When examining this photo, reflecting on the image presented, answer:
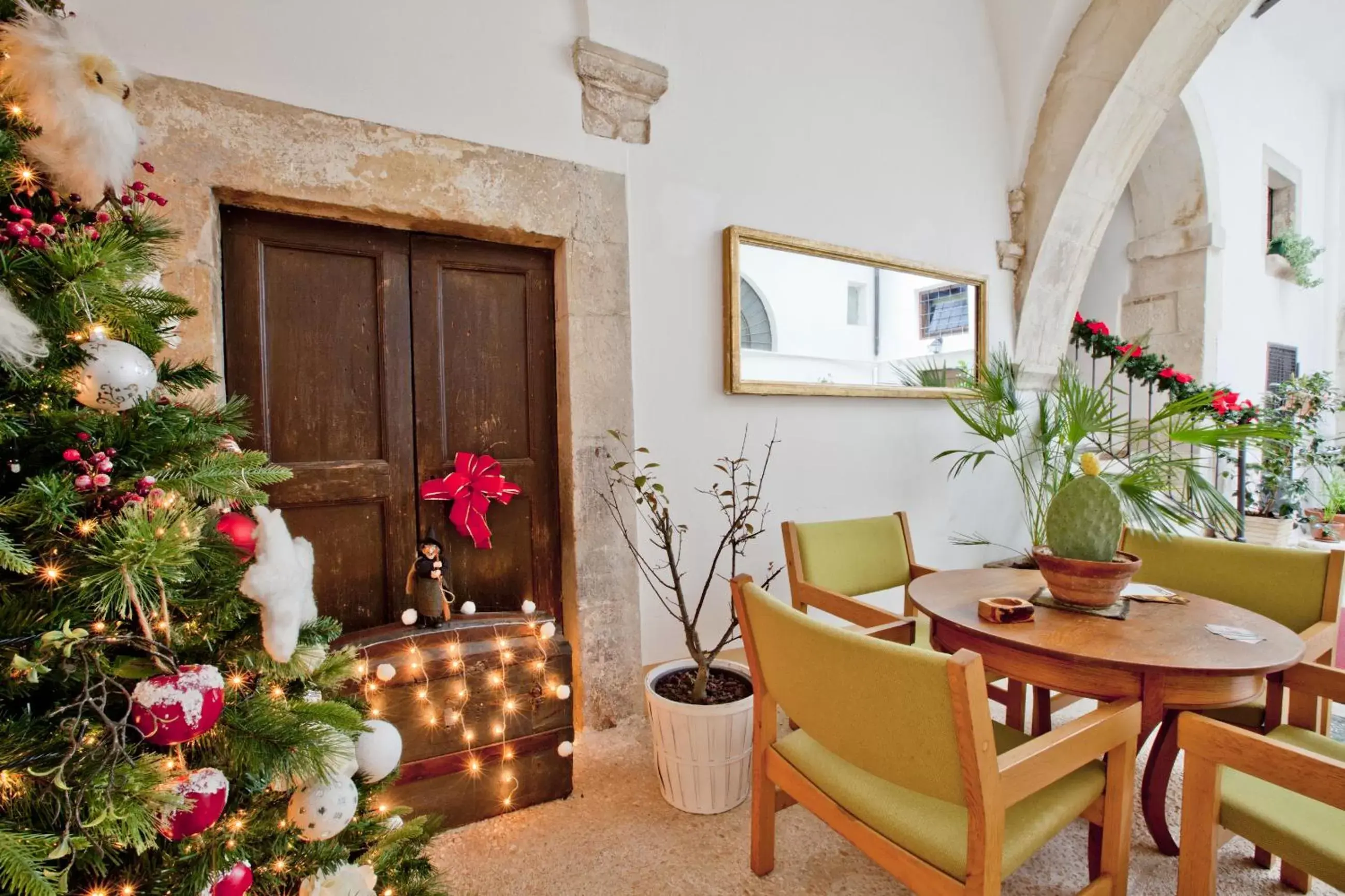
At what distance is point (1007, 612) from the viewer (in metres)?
1.46

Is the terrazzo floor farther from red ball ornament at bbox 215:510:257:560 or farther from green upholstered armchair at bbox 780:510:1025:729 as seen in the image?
Answer: red ball ornament at bbox 215:510:257:560

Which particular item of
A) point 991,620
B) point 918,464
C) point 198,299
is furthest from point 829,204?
point 198,299

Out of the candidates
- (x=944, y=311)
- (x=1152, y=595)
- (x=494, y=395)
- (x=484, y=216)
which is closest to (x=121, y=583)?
(x=494, y=395)

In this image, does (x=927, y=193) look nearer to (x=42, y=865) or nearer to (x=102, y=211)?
(x=102, y=211)

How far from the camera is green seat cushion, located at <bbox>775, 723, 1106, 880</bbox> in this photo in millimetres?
1010

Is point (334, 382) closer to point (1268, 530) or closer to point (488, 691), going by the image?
point (488, 691)

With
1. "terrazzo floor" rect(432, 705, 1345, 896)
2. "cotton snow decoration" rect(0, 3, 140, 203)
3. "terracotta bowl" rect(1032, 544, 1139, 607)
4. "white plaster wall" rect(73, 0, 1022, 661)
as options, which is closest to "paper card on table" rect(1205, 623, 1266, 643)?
"terracotta bowl" rect(1032, 544, 1139, 607)

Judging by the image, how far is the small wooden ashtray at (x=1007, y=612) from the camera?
57.7 inches

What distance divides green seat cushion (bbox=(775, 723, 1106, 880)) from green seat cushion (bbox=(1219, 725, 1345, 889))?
23 cm

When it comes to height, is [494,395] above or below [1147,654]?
above

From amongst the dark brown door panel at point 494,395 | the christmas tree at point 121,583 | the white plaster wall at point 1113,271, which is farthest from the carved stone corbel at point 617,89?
the white plaster wall at point 1113,271

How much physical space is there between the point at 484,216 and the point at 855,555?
183 centimetres

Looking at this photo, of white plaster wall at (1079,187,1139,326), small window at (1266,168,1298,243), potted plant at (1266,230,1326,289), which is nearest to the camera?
white plaster wall at (1079,187,1139,326)

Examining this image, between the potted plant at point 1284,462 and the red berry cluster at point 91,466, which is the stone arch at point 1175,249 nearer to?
the potted plant at point 1284,462
